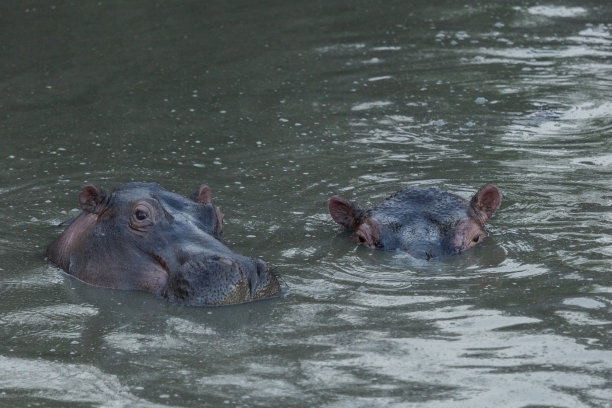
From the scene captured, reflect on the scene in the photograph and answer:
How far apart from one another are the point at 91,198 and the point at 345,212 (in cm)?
183

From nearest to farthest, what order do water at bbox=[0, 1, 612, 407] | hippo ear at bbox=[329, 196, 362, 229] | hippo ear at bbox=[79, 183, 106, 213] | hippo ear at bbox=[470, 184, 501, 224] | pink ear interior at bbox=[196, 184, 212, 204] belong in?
water at bbox=[0, 1, 612, 407] < hippo ear at bbox=[79, 183, 106, 213] < pink ear interior at bbox=[196, 184, 212, 204] < hippo ear at bbox=[470, 184, 501, 224] < hippo ear at bbox=[329, 196, 362, 229]

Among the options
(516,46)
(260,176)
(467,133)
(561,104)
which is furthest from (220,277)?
(516,46)

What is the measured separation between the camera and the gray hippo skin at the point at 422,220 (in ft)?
24.3

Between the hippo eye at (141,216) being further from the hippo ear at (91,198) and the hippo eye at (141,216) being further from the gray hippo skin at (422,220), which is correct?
the gray hippo skin at (422,220)

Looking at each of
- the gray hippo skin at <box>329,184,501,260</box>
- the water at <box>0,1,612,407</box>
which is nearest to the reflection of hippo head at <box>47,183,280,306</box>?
the water at <box>0,1,612,407</box>

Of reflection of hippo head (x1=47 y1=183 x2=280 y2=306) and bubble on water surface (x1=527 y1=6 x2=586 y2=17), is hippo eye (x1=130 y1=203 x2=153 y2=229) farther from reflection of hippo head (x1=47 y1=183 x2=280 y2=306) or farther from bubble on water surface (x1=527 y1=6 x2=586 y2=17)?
bubble on water surface (x1=527 y1=6 x2=586 y2=17)

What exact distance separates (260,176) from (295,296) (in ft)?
9.69

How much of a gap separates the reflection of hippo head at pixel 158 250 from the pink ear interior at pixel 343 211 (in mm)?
916

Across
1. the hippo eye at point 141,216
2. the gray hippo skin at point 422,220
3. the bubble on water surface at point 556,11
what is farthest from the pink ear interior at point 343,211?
the bubble on water surface at point 556,11

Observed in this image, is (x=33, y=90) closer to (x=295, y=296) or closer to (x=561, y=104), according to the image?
(x=561, y=104)

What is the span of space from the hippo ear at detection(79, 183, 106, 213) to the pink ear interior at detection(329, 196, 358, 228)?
1640mm

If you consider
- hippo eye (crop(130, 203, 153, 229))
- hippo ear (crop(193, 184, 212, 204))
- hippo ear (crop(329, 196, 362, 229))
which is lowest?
hippo ear (crop(329, 196, 362, 229))

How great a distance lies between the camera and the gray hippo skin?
7.41m

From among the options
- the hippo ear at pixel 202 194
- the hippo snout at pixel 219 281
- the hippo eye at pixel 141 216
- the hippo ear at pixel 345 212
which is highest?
the hippo eye at pixel 141 216
